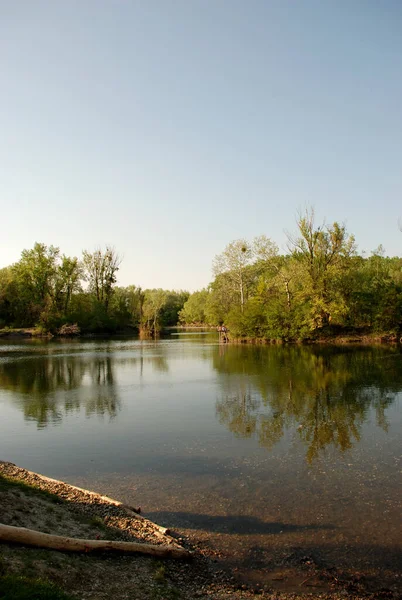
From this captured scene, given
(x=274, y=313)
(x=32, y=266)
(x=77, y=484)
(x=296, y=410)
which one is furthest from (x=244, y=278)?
(x=77, y=484)

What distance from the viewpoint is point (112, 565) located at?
218 inches

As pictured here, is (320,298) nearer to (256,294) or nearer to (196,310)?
(256,294)

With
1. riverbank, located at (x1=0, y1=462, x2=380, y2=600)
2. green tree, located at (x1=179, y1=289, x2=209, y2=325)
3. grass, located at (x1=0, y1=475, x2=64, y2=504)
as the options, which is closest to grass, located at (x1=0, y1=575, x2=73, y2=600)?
riverbank, located at (x1=0, y1=462, x2=380, y2=600)

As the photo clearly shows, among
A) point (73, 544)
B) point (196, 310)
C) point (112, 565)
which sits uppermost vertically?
point (196, 310)

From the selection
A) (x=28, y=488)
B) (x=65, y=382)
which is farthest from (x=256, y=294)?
(x=28, y=488)

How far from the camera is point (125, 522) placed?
23.1 ft

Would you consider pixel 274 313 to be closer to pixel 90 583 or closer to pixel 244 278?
pixel 244 278

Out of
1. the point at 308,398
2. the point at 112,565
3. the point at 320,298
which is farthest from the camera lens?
the point at 320,298

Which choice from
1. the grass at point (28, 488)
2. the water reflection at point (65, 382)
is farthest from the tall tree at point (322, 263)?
the grass at point (28, 488)

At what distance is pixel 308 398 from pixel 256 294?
126 feet

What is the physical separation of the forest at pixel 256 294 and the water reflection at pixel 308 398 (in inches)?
752

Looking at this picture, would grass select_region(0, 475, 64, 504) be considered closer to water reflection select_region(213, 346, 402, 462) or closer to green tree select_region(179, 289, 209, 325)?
water reflection select_region(213, 346, 402, 462)

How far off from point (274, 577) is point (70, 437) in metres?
8.86

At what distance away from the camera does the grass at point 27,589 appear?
428 cm
